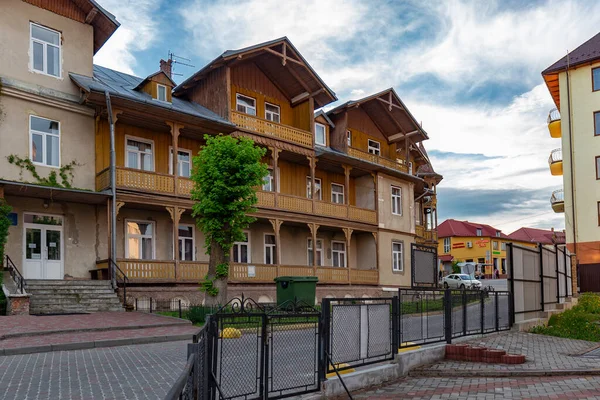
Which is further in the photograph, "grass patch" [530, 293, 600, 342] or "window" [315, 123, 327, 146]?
"window" [315, 123, 327, 146]

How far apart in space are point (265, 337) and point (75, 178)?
661 inches

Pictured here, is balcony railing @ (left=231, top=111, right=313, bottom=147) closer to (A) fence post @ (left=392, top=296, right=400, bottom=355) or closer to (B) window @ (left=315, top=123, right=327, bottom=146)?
(B) window @ (left=315, top=123, right=327, bottom=146)

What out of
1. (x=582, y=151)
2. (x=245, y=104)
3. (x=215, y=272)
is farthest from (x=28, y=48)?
(x=582, y=151)

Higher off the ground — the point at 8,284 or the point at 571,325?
the point at 8,284

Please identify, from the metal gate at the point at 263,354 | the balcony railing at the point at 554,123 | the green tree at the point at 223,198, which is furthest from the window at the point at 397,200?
the metal gate at the point at 263,354

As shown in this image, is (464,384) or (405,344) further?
(405,344)

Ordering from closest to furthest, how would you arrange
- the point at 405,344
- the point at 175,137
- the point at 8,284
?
1. the point at 405,344
2. the point at 8,284
3. the point at 175,137

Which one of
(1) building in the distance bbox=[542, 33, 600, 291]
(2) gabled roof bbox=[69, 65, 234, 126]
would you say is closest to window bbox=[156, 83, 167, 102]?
(2) gabled roof bbox=[69, 65, 234, 126]

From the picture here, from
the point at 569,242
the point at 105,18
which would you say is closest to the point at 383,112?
the point at 569,242

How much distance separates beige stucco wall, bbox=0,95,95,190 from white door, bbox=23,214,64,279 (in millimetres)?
1612

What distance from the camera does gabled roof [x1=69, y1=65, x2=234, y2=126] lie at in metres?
22.0

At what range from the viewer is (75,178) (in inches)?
871

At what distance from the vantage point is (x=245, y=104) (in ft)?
96.2

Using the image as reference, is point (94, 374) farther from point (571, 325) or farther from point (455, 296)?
point (571, 325)
